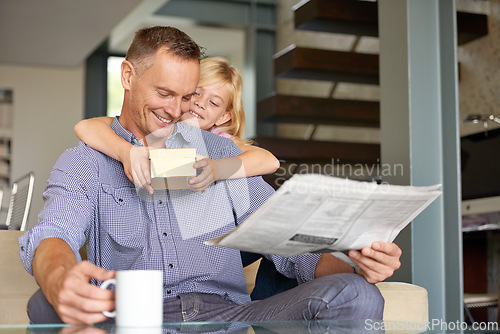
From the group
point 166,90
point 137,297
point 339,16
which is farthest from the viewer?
point 339,16

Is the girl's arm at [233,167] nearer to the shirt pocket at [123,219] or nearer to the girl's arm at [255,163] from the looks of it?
the girl's arm at [255,163]

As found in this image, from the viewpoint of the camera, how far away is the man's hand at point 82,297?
1.02m

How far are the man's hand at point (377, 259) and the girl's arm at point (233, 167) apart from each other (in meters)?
0.50

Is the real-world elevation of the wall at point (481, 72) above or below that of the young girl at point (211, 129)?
above

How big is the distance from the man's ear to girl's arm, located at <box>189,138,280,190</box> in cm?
36

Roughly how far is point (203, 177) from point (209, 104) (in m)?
0.88

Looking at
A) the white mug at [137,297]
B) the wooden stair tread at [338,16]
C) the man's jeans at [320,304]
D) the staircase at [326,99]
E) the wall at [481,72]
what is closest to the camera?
the white mug at [137,297]

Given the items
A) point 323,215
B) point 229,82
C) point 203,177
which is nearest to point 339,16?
point 229,82

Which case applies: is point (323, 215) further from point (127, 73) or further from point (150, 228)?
point (127, 73)

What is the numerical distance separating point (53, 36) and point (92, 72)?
4.70ft

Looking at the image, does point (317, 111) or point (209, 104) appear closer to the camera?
point (209, 104)

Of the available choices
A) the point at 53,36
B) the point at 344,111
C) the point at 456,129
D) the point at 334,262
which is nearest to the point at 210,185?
the point at 334,262

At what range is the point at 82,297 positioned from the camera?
40.3 inches

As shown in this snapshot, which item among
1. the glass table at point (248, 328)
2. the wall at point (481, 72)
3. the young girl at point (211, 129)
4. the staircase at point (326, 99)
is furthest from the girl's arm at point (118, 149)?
the staircase at point (326, 99)
